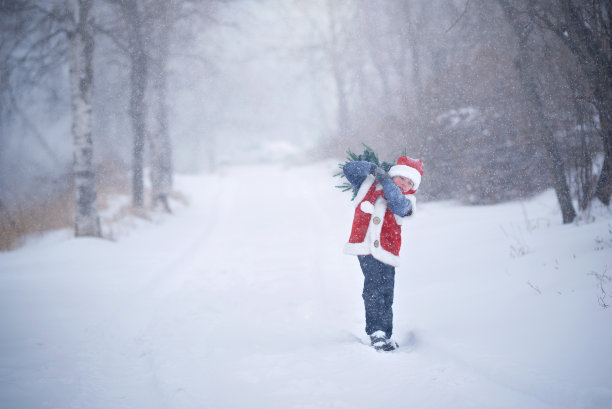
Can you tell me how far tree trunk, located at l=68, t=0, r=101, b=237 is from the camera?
6.35 metres

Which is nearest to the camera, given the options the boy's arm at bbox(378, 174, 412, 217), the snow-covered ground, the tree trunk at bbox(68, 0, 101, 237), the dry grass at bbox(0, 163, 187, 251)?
the snow-covered ground

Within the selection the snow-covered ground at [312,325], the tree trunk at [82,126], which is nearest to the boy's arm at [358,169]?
the snow-covered ground at [312,325]

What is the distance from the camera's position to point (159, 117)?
36.2ft

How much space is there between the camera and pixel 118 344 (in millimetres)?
3088

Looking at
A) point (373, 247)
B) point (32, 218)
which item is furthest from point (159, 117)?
point (373, 247)

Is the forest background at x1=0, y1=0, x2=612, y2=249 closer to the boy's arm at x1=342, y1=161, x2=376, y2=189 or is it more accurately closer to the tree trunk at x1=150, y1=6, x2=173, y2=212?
the tree trunk at x1=150, y1=6, x2=173, y2=212

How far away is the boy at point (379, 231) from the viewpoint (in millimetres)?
2898

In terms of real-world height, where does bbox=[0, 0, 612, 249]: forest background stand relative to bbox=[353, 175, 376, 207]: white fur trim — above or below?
above

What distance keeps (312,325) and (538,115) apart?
14.6 ft

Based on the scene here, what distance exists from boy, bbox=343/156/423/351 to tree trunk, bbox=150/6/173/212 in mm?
8308

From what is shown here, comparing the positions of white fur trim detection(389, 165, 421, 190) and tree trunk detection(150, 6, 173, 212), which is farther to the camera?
tree trunk detection(150, 6, 173, 212)

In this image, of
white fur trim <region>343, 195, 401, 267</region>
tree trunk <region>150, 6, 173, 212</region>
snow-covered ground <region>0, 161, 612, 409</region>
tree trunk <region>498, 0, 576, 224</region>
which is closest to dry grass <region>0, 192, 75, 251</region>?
snow-covered ground <region>0, 161, 612, 409</region>

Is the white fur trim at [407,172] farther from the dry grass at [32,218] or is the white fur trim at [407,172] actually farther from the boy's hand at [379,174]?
the dry grass at [32,218]

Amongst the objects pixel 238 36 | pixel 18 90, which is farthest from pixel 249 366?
pixel 238 36
